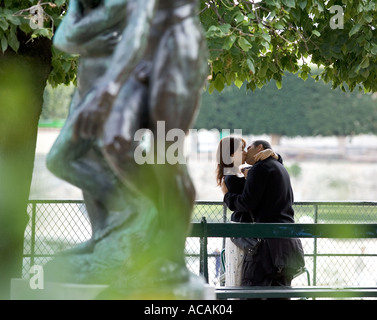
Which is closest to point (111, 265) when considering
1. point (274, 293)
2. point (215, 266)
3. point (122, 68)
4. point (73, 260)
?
point (73, 260)

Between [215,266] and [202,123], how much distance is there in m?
39.2

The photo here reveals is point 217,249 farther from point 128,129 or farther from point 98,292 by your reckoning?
point 128,129

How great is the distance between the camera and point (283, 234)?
554cm

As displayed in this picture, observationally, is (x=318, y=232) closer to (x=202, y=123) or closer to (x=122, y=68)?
(x=122, y=68)

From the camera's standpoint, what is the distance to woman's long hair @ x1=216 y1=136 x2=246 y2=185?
6.26 m

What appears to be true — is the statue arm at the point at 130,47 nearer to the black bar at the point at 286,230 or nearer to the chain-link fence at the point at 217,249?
the black bar at the point at 286,230

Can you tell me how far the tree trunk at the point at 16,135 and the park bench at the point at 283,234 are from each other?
2.20 metres

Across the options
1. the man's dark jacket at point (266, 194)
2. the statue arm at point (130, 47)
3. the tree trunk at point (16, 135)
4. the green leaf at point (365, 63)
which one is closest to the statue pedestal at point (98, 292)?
the statue arm at point (130, 47)

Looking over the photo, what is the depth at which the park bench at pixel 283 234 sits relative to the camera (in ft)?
18.1

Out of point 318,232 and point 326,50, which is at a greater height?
point 326,50

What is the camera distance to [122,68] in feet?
12.2

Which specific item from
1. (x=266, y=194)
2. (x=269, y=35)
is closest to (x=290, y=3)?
(x=269, y=35)

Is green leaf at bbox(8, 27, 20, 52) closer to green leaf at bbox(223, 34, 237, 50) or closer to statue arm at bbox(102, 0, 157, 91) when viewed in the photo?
green leaf at bbox(223, 34, 237, 50)

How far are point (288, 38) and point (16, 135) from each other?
9.05 feet
